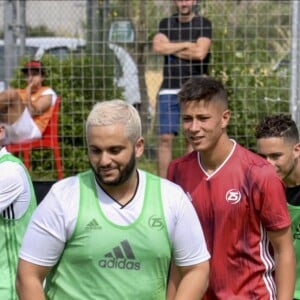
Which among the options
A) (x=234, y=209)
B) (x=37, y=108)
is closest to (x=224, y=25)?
(x=37, y=108)

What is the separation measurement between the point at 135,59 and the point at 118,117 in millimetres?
6426

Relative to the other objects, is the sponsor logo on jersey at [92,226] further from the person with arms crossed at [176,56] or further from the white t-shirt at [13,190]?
the person with arms crossed at [176,56]

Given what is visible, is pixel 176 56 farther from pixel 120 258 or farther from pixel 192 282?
pixel 120 258

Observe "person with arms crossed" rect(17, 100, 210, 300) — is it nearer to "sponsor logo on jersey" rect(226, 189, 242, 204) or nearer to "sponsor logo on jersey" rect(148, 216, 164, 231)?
"sponsor logo on jersey" rect(148, 216, 164, 231)

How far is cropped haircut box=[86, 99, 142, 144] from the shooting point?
351 centimetres

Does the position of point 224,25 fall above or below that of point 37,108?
above

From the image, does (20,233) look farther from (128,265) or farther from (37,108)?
(37,108)

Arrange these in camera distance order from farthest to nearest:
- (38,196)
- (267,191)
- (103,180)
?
(38,196) → (267,191) → (103,180)

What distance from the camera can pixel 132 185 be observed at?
3.62m

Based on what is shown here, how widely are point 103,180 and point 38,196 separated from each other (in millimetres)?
3864

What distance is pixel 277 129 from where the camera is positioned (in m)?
4.95

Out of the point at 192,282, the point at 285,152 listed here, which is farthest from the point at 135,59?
the point at 192,282

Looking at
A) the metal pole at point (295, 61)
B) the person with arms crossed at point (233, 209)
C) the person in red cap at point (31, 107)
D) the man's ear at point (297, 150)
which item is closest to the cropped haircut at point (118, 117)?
the person with arms crossed at point (233, 209)

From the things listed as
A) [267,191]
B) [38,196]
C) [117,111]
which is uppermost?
[117,111]
